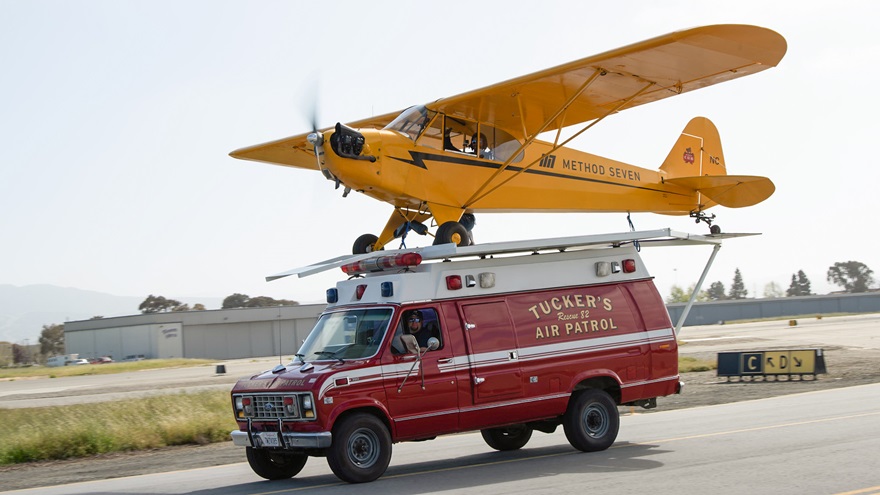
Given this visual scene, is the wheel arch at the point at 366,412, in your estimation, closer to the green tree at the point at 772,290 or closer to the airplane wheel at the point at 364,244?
the airplane wheel at the point at 364,244

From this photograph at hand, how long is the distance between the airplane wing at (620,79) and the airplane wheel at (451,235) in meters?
2.02

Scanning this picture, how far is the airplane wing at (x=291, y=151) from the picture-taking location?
53.7ft

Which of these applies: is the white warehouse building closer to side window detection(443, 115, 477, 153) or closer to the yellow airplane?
the yellow airplane

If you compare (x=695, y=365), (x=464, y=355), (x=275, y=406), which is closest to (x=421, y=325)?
(x=464, y=355)

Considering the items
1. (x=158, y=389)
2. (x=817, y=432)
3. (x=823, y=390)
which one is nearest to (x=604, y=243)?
(x=817, y=432)

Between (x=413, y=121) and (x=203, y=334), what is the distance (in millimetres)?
66419

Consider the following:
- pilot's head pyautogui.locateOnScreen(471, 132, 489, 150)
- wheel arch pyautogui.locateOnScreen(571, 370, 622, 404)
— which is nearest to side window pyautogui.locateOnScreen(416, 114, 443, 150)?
pilot's head pyautogui.locateOnScreen(471, 132, 489, 150)

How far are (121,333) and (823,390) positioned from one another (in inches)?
2750

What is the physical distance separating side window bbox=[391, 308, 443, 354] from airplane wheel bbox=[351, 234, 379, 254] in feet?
14.6

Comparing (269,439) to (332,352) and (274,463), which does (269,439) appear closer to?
(274,463)

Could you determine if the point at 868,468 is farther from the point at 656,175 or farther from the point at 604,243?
the point at 656,175

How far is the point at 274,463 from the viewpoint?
10.3 meters

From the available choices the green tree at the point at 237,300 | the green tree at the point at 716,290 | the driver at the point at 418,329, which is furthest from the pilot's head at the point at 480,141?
the green tree at the point at 716,290

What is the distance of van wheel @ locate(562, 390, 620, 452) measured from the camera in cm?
1073
